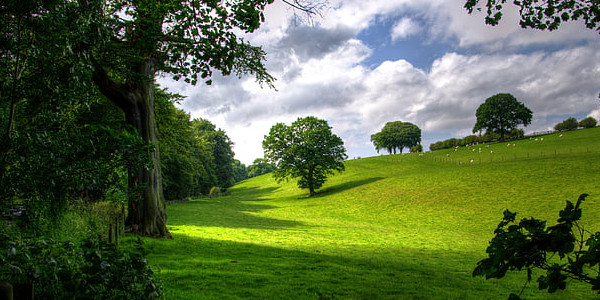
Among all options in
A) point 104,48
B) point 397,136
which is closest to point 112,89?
point 104,48

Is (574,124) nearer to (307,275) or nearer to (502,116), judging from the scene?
(502,116)

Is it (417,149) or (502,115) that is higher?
(502,115)

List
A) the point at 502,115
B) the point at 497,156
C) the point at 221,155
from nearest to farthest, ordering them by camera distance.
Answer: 1. the point at 497,156
2. the point at 221,155
3. the point at 502,115

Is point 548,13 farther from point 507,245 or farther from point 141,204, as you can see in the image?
point 141,204

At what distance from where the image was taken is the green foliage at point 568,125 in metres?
84.9

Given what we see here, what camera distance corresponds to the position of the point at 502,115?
264 ft

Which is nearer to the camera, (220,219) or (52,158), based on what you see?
(52,158)

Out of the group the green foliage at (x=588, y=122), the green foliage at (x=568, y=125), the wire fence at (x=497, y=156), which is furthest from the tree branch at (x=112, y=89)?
the green foliage at (x=568, y=125)

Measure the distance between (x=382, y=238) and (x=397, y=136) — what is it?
9185 cm

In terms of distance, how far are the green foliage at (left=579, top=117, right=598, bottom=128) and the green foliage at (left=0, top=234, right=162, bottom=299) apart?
10985 centimetres

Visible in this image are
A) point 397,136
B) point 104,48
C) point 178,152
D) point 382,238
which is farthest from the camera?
point 397,136

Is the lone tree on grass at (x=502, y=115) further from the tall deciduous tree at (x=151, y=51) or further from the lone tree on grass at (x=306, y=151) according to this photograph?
the tall deciduous tree at (x=151, y=51)

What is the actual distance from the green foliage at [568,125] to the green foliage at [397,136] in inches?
1529

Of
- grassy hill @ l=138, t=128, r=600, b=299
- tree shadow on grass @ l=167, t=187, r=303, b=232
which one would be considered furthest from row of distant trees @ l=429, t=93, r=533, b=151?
tree shadow on grass @ l=167, t=187, r=303, b=232
